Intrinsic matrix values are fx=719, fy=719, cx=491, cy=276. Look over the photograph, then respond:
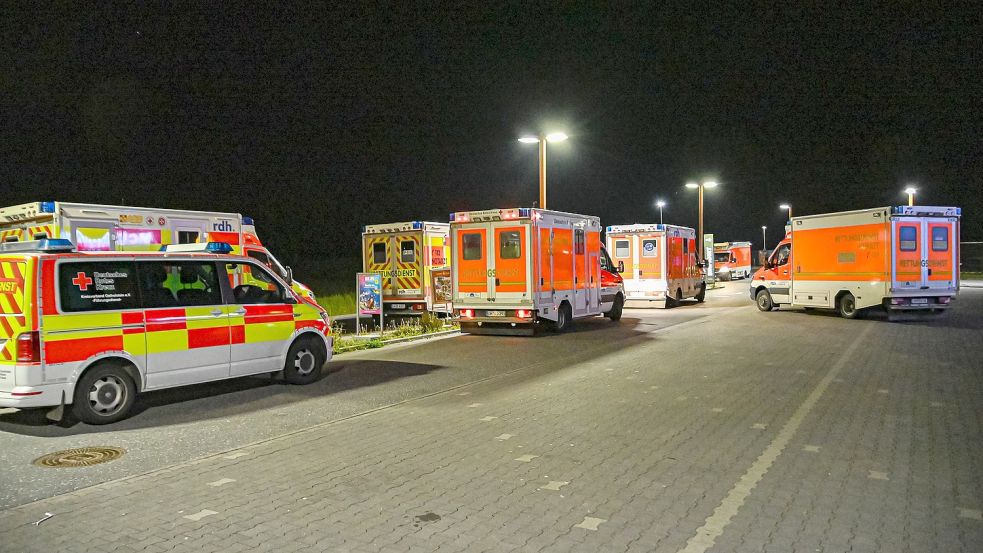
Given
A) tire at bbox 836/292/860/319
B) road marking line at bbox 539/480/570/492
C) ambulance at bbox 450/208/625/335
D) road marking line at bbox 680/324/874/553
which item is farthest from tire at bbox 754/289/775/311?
road marking line at bbox 539/480/570/492

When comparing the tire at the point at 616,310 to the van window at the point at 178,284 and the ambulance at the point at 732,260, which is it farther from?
the ambulance at the point at 732,260

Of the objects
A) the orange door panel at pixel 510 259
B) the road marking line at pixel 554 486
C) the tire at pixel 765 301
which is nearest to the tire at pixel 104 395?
the road marking line at pixel 554 486

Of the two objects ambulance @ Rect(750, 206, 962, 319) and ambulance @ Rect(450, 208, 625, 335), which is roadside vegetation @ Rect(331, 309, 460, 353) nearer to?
ambulance @ Rect(450, 208, 625, 335)

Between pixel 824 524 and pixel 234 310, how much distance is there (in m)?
6.97

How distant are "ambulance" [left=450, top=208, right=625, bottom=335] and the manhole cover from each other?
964 centimetres

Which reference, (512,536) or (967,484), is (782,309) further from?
(512,536)

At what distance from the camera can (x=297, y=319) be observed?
31.8 feet

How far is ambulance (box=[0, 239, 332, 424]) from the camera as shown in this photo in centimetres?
712

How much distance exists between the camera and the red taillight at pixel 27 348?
7.01 meters

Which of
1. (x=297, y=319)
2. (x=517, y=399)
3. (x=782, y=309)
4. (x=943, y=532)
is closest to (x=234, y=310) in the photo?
(x=297, y=319)

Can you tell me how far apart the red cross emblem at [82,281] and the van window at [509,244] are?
29.4 feet

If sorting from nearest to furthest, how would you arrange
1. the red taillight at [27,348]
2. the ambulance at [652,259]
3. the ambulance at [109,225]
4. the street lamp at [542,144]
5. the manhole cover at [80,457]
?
the manhole cover at [80,457]
the red taillight at [27,348]
the ambulance at [109,225]
the street lamp at [542,144]
the ambulance at [652,259]

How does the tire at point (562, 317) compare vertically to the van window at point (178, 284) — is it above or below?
below

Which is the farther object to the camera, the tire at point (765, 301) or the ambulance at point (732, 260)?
the ambulance at point (732, 260)
